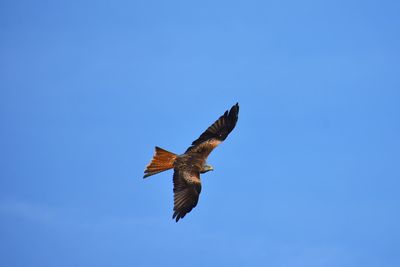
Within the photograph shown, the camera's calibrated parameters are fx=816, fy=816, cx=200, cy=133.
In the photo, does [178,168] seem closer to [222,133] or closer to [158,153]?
[158,153]

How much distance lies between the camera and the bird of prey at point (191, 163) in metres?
24.6

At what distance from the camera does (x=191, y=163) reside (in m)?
25.8

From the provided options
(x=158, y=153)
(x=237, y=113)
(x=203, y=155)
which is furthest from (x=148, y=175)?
(x=237, y=113)

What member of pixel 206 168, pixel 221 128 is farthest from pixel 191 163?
pixel 221 128

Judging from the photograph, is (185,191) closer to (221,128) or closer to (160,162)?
(160,162)

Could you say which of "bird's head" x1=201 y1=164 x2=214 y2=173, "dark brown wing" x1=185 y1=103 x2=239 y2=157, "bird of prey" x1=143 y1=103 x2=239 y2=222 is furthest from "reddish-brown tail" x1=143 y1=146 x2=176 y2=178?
"dark brown wing" x1=185 y1=103 x2=239 y2=157

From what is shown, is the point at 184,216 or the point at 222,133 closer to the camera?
the point at 184,216

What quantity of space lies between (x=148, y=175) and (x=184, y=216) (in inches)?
66.2

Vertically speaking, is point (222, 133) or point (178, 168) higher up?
point (222, 133)

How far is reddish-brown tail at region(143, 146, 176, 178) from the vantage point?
24.8 m

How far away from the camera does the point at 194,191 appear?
2488cm

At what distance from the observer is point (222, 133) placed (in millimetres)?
27188

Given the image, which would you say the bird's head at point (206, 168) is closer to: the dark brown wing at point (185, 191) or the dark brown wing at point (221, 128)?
the dark brown wing at point (185, 191)

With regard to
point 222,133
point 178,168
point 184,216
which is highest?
point 222,133
